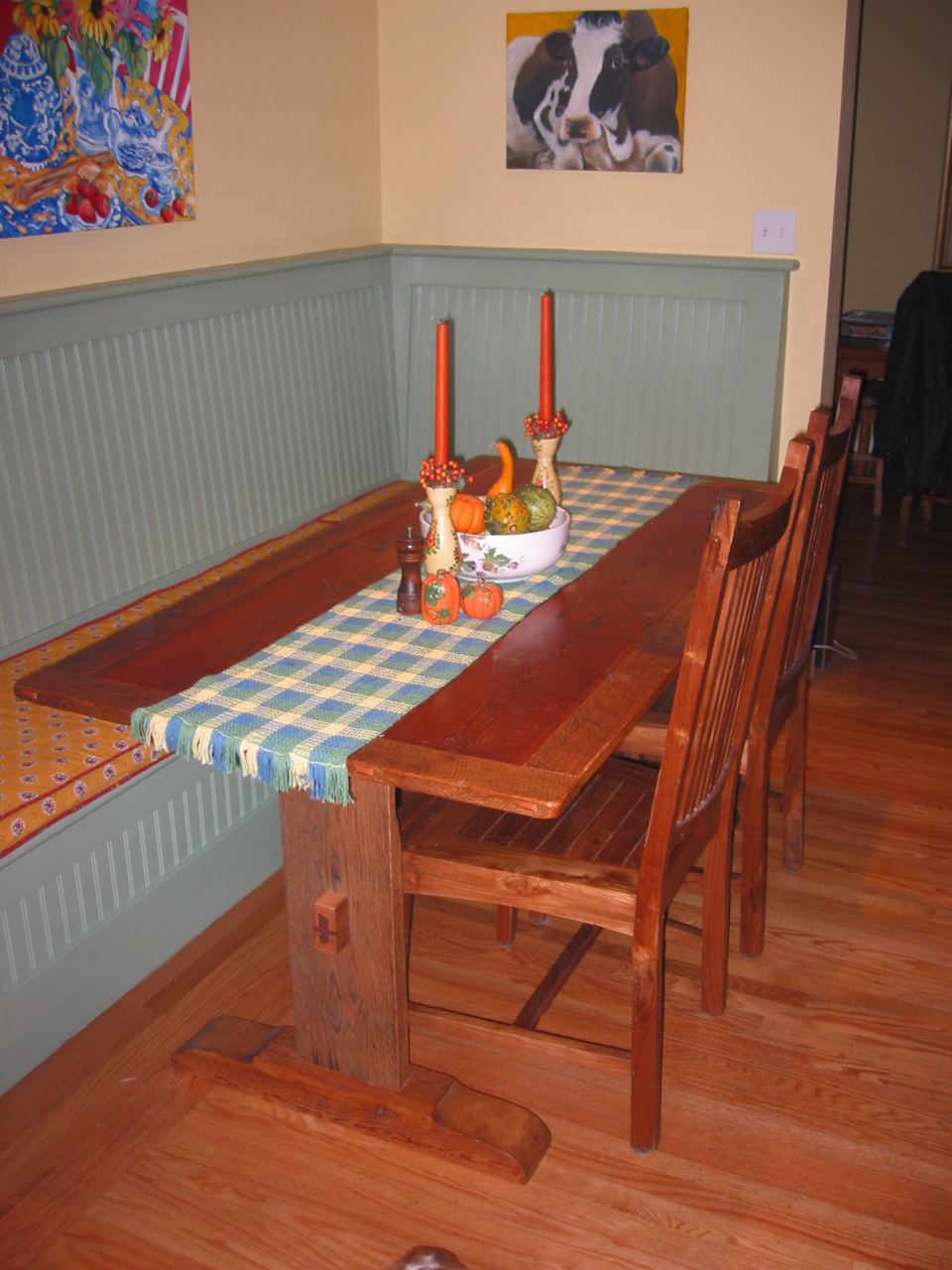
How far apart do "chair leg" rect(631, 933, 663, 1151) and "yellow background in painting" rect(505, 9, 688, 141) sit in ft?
7.42

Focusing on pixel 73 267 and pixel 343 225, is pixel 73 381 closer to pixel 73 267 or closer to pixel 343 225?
pixel 73 267

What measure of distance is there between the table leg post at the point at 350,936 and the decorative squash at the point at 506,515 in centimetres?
52

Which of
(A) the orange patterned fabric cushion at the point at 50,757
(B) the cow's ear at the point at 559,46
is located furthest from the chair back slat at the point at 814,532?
(B) the cow's ear at the point at 559,46

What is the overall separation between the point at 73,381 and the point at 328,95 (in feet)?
4.22

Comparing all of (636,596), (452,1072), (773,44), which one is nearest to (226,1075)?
(452,1072)

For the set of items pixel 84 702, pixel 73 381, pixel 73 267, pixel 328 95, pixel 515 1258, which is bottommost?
pixel 515 1258

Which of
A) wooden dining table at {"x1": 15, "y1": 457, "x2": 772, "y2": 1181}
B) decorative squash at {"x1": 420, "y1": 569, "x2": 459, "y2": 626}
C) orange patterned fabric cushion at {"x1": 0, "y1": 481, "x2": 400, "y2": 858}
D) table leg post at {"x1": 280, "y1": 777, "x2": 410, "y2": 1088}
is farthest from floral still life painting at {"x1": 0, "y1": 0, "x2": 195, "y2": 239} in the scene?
table leg post at {"x1": 280, "y1": 777, "x2": 410, "y2": 1088}

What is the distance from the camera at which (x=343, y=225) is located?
348 centimetres

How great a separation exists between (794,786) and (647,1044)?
0.91 m

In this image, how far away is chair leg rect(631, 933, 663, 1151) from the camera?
176 cm

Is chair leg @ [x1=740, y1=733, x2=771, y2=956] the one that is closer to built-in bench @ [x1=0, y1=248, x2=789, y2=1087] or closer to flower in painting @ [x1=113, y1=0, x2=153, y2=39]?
built-in bench @ [x1=0, y1=248, x2=789, y2=1087]

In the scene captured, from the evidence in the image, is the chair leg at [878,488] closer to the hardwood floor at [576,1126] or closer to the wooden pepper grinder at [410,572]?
the hardwood floor at [576,1126]

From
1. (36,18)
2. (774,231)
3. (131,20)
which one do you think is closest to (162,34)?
(131,20)

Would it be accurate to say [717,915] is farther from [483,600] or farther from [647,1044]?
[483,600]
